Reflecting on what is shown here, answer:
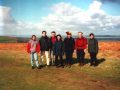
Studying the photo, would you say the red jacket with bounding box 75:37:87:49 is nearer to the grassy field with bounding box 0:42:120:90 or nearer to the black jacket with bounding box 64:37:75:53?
the black jacket with bounding box 64:37:75:53

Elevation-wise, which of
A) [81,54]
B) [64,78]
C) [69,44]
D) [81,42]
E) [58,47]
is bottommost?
[64,78]

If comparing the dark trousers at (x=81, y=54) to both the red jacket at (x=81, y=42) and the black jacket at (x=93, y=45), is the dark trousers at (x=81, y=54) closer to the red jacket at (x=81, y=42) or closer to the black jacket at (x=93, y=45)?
the red jacket at (x=81, y=42)

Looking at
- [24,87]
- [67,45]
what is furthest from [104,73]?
[24,87]

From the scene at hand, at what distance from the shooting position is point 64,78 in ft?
54.7

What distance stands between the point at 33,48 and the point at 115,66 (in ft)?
20.4

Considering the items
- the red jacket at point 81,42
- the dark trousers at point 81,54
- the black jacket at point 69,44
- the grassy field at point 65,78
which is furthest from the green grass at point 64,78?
the red jacket at point 81,42

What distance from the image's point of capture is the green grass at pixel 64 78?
1457 centimetres

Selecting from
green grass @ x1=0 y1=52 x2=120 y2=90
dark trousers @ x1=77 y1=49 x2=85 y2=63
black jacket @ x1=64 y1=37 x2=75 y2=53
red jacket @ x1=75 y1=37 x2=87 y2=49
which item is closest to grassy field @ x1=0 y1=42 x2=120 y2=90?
green grass @ x1=0 y1=52 x2=120 y2=90

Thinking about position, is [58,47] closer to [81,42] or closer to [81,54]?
[81,42]

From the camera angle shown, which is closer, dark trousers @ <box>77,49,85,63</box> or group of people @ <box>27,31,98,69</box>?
group of people @ <box>27,31,98,69</box>

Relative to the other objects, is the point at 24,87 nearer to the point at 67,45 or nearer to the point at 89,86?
the point at 89,86

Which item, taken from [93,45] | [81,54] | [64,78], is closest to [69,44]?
[81,54]

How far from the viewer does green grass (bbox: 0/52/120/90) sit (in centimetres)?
1457

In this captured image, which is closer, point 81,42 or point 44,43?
point 44,43
